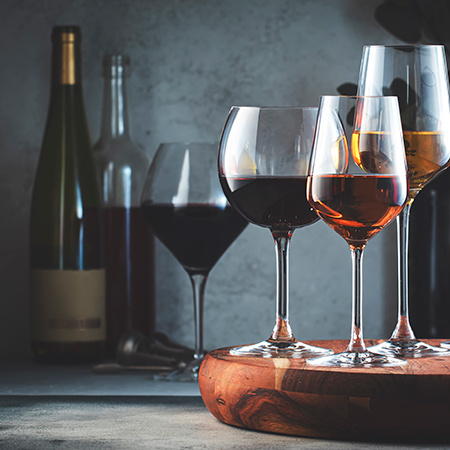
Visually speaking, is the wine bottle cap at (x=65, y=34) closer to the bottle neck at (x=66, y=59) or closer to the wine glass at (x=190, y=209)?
the bottle neck at (x=66, y=59)

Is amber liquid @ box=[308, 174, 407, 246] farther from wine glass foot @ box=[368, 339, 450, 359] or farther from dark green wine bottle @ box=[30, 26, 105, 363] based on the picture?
dark green wine bottle @ box=[30, 26, 105, 363]

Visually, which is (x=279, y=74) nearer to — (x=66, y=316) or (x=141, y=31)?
(x=141, y=31)

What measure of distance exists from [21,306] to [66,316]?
145 mm

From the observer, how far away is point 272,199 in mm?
732

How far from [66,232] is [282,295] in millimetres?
488

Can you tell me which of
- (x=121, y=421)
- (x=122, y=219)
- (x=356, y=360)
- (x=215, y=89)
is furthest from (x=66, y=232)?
(x=356, y=360)

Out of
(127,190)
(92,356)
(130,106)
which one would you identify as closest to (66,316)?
(92,356)

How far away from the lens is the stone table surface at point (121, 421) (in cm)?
63

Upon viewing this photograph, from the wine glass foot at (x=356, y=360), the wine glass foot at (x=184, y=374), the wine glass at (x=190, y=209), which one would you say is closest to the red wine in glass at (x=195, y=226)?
the wine glass at (x=190, y=209)

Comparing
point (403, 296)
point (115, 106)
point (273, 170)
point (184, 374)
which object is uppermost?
point (115, 106)

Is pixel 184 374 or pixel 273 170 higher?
pixel 273 170

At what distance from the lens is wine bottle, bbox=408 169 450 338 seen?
1.14m

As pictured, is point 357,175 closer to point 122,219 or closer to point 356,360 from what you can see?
point 356,360

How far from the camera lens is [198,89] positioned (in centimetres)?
124
